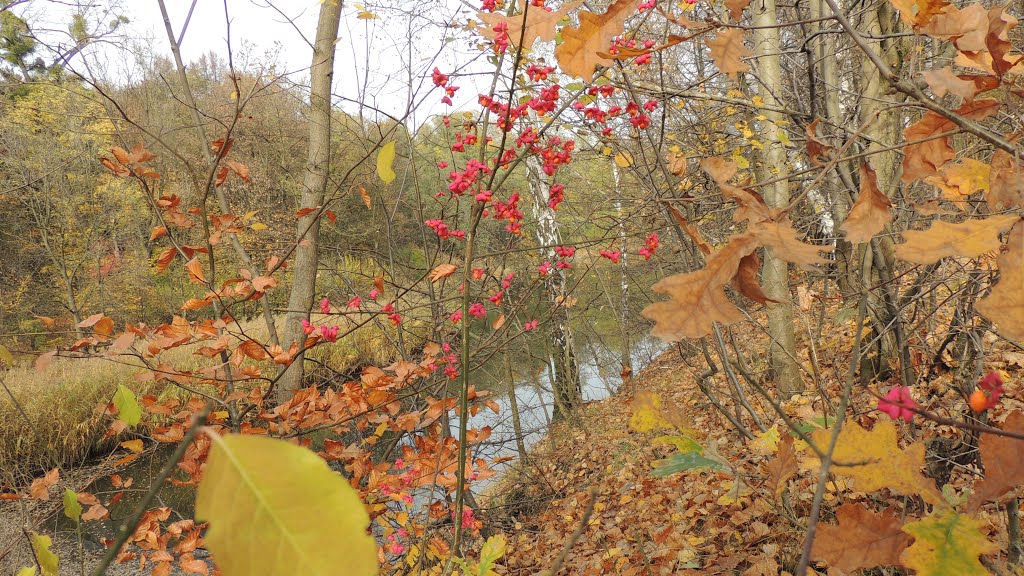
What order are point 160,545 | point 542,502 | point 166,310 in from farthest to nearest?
1. point 166,310
2. point 542,502
3. point 160,545

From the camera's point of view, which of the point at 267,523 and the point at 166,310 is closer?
the point at 267,523

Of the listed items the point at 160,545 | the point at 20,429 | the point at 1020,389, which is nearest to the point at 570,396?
the point at 1020,389

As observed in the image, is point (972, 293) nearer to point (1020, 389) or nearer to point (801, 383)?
point (1020, 389)

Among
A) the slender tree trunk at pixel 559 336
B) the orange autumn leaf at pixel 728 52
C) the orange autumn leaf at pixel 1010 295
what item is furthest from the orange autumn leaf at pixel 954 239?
the slender tree trunk at pixel 559 336

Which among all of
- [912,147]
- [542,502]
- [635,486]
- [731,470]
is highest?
[912,147]

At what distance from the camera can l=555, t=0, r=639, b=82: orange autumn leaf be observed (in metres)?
0.55

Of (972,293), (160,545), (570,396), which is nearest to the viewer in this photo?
(972,293)

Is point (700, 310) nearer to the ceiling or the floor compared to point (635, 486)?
nearer to the ceiling

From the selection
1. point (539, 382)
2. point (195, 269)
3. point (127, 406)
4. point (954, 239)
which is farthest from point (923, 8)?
point (539, 382)

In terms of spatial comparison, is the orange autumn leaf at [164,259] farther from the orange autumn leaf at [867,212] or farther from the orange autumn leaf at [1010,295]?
the orange autumn leaf at [1010,295]

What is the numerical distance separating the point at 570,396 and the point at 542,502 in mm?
1841

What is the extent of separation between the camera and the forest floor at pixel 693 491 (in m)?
1.31

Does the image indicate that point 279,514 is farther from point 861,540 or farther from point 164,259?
point 164,259

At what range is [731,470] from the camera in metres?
0.70
